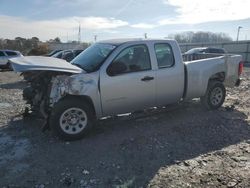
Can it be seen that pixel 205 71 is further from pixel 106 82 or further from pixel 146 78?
pixel 106 82

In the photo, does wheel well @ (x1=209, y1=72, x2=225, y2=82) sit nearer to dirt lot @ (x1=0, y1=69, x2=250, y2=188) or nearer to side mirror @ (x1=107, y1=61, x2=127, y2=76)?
dirt lot @ (x1=0, y1=69, x2=250, y2=188)

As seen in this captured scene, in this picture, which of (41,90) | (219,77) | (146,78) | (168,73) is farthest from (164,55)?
(41,90)

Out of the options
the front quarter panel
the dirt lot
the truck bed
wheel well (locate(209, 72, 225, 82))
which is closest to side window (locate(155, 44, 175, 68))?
the truck bed

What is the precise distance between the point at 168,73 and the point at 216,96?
2.07 m

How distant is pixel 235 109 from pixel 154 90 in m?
2.92

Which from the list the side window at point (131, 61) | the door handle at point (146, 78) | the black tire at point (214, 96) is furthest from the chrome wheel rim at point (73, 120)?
the black tire at point (214, 96)

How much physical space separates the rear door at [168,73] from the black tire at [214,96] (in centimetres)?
118

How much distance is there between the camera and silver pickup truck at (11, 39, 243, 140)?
5.49 metres

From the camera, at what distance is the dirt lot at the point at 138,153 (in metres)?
4.16

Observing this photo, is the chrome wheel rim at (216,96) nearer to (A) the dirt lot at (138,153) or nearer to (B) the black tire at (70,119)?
(A) the dirt lot at (138,153)

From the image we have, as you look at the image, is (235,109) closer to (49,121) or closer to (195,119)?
(195,119)

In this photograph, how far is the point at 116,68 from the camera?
5816 millimetres

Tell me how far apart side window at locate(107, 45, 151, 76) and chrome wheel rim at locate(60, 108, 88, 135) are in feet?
3.26

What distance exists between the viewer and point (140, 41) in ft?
20.6
